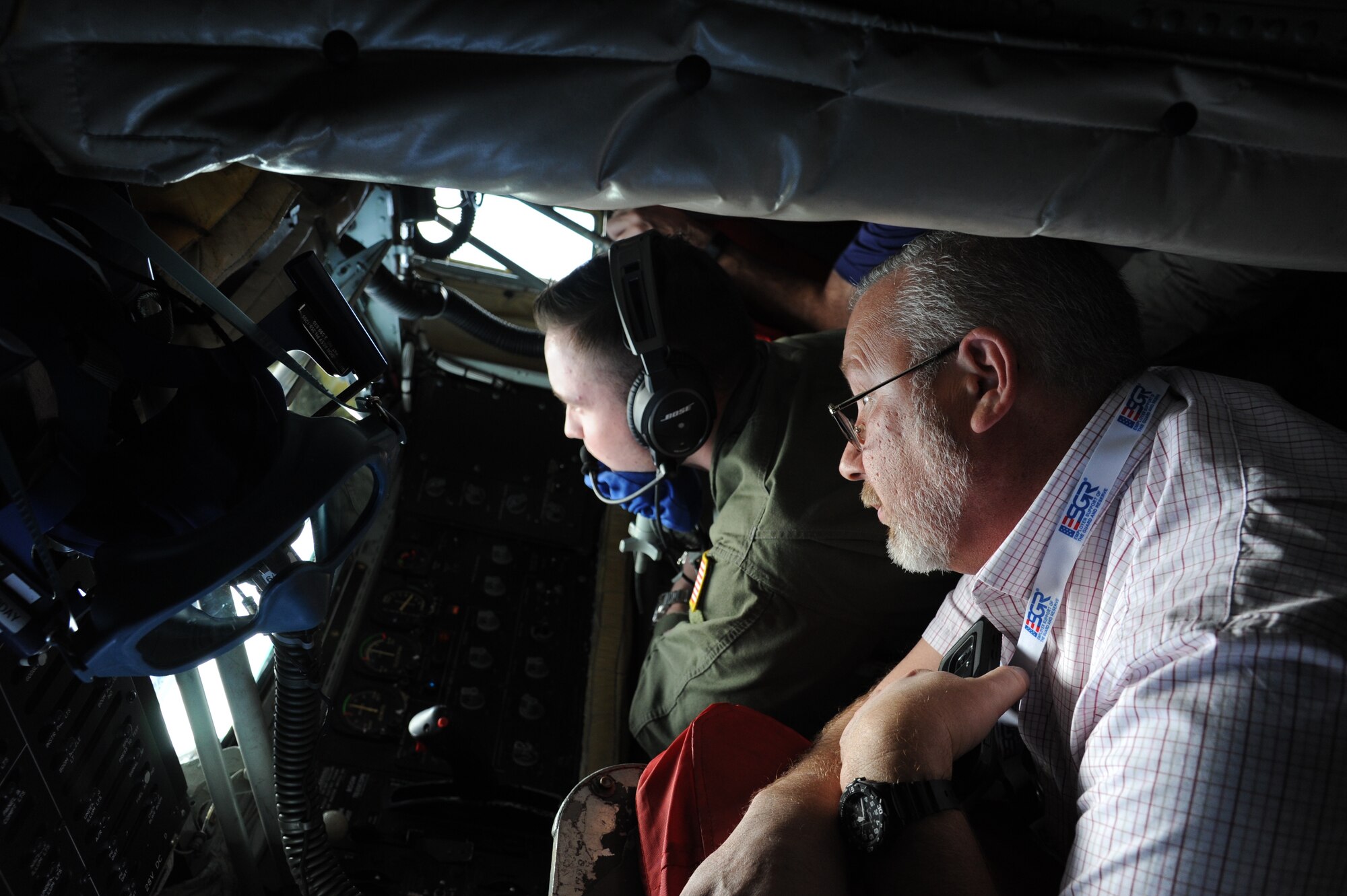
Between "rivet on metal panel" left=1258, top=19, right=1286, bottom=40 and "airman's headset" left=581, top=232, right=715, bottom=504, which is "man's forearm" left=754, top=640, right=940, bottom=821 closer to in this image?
"airman's headset" left=581, top=232, right=715, bottom=504

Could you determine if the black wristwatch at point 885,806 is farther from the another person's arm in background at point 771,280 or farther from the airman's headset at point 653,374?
the another person's arm in background at point 771,280

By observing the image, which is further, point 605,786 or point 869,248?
point 869,248

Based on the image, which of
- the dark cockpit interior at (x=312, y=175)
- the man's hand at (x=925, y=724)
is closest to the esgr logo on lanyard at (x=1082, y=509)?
the man's hand at (x=925, y=724)

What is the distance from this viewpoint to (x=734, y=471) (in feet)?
6.31

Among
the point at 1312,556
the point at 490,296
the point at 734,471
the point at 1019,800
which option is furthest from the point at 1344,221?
the point at 490,296

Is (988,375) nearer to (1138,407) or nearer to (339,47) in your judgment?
(1138,407)

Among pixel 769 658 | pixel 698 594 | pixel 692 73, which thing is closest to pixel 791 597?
pixel 769 658

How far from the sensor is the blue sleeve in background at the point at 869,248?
90.8 inches

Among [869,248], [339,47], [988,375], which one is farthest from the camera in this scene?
[869,248]

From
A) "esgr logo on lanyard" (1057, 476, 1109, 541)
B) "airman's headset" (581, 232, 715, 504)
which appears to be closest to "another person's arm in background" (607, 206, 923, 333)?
"airman's headset" (581, 232, 715, 504)

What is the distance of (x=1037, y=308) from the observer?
1246mm

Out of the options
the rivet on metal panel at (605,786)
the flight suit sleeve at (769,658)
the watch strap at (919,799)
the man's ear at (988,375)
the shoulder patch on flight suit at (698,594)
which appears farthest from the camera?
the shoulder patch on flight suit at (698,594)

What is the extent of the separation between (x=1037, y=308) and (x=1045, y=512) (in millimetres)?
299

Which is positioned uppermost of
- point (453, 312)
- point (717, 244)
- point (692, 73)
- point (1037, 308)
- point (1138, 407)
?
point (717, 244)
